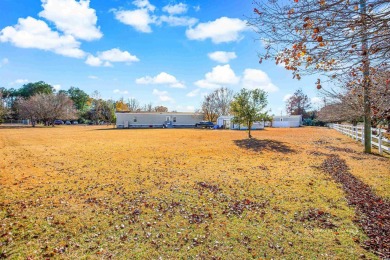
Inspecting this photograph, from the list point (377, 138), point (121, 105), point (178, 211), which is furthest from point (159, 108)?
point (178, 211)

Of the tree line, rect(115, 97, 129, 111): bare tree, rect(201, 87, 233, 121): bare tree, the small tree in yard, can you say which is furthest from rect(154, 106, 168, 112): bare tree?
the small tree in yard

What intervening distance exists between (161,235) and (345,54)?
4.84 metres

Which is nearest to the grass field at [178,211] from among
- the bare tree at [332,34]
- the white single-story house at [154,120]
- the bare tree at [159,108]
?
the bare tree at [332,34]

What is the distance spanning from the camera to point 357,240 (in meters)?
4.43

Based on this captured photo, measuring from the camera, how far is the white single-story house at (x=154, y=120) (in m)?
50.6

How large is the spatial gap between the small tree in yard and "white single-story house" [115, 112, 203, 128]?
99.3 feet

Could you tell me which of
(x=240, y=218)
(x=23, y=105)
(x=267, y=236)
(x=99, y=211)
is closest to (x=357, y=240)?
(x=267, y=236)

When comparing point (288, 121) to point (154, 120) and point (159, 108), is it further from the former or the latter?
point (159, 108)

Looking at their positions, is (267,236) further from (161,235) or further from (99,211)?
(99,211)

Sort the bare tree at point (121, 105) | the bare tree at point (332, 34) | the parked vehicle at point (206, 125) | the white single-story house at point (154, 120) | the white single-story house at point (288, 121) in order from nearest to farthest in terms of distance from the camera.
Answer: the bare tree at point (332, 34)
the parked vehicle at point (206, 125)
the white single-story house at point (154, 120)
the white single-story house at point (288, 121)
the bare tree at point (121, 105)

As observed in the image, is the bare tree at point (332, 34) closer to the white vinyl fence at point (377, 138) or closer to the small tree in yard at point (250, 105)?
the white vinyl fence at point (377, 138)

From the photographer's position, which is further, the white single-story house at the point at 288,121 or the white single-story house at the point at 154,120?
the white single-story house at the point at 288,121

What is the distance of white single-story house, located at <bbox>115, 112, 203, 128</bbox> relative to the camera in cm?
5056

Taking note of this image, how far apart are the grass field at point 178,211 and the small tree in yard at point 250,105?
38.6 feet
